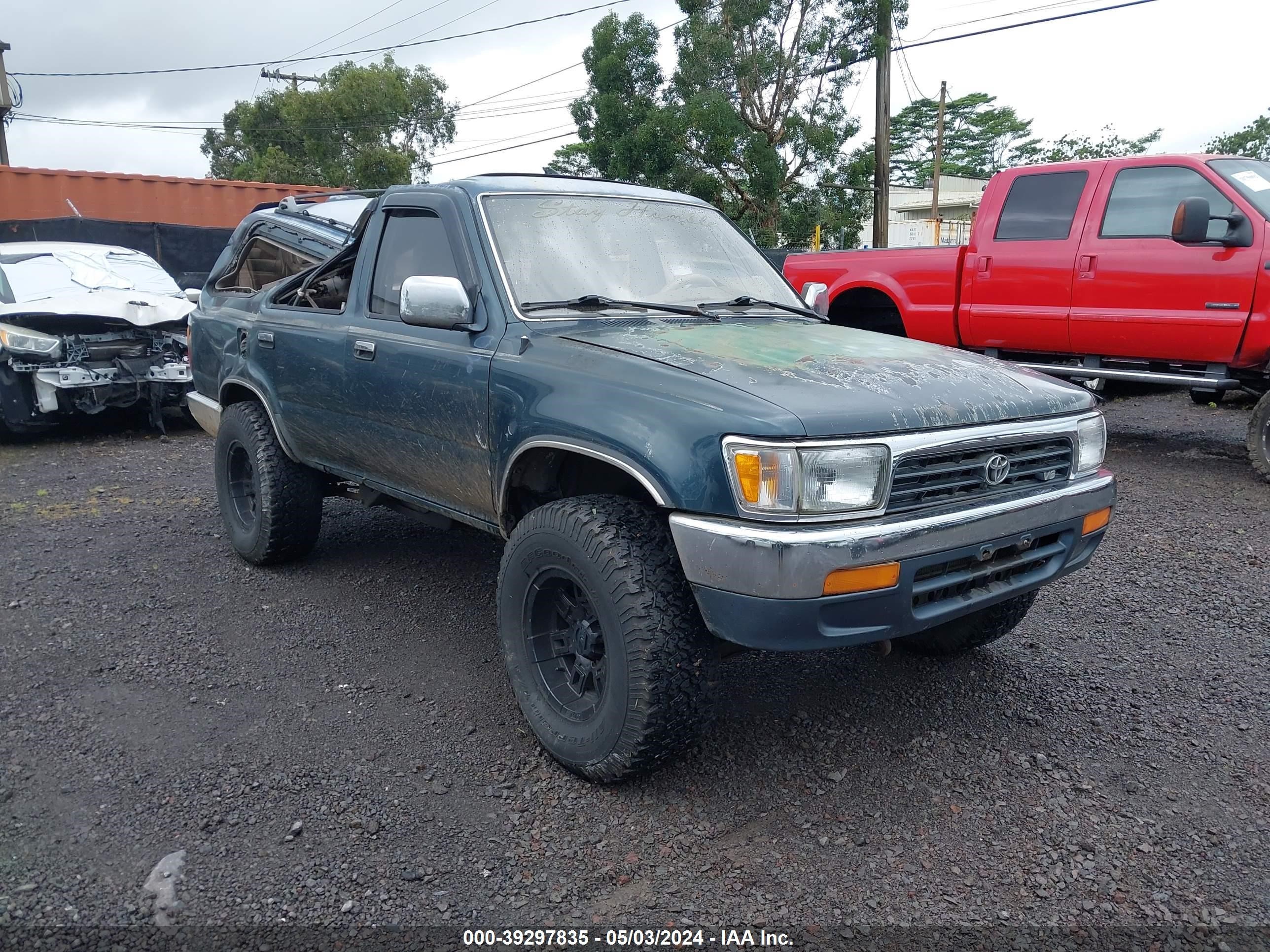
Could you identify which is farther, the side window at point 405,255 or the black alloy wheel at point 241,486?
the black alloy wheel at point 241,486

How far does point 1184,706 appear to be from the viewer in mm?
3461

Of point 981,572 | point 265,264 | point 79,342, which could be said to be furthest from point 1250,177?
point 79,342

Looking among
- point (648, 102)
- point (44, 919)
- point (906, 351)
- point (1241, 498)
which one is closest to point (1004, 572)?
point (906, 351)

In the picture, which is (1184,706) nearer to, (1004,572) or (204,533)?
(1004,572)

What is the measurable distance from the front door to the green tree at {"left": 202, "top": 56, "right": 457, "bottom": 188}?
33.6m

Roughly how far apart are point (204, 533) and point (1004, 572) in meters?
4.50

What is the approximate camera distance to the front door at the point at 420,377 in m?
3.38

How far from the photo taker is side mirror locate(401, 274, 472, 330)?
3.23m

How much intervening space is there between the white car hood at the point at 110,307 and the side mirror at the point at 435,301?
5.42 m

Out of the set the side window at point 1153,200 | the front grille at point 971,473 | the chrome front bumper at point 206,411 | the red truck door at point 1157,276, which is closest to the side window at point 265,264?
the chrome front bumper at point 206,411

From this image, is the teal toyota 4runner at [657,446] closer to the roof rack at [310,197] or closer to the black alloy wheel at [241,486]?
the black alloy wheel at [241,486]

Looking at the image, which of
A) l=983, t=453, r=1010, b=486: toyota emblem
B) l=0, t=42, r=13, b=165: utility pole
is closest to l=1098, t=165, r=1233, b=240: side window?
l=983, t=453, r=1010, b=486: toyota emblem

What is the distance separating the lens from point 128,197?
17.0 m

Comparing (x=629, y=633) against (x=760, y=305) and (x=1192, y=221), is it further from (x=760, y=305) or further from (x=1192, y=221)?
(x=1192, y=221)
